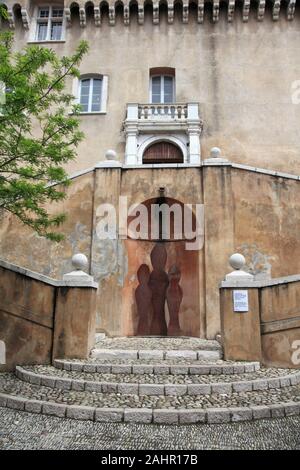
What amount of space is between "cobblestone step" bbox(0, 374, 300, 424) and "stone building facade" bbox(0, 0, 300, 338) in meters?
4.43

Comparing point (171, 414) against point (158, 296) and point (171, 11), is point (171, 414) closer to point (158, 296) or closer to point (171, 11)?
point (158, 296)

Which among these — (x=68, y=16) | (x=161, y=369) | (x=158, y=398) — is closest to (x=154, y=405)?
(x=158, y=398)

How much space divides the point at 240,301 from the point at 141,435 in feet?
11.1

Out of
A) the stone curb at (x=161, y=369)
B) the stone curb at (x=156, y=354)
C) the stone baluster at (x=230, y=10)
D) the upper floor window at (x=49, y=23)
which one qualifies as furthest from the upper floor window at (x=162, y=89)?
the stone curb at (x=161, y=369)

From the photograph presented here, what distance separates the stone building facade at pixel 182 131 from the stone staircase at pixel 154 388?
3316mm

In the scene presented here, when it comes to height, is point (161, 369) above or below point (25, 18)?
below

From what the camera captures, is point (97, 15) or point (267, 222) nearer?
point (267, 222)

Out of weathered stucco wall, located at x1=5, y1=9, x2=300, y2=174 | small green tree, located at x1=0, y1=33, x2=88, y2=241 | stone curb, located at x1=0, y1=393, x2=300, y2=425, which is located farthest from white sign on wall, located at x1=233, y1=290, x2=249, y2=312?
weathered stucco wall, located at x1=5, y1=9, x2=300, y2=174

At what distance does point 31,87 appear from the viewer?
264 inches

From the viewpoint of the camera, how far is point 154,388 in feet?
17.8

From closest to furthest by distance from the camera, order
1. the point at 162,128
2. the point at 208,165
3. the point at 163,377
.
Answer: the point at 163,377, the point at 208,165, the point at 162,128

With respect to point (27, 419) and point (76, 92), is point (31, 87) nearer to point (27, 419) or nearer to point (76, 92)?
point (27, 419)
